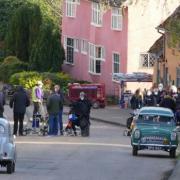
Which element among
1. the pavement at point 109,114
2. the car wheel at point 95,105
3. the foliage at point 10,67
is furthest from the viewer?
the foliage at point 10,67

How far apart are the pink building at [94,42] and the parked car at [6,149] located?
39.7m

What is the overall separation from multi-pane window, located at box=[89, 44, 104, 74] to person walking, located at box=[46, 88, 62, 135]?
3223cm

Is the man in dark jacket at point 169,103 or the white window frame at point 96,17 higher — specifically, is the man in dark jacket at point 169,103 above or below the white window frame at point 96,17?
below

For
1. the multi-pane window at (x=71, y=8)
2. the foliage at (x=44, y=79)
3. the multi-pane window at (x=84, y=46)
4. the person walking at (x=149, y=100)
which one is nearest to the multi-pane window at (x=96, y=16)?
the multi-pane window at (x=84, y=46)

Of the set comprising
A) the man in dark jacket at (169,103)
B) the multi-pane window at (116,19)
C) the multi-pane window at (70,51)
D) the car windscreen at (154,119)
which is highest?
the multi-pane window at (116,19)

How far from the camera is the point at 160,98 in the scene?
46312 millimetres

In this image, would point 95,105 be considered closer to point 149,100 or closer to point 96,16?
point 96,16

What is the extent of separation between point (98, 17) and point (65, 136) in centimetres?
3329

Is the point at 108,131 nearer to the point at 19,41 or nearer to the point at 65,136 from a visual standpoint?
the point at 65,136

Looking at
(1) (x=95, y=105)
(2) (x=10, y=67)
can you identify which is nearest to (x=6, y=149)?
(1) (x=95, y=105)

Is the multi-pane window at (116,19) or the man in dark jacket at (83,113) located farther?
the multi-pane window at (116,19)

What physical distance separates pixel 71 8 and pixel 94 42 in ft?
21.6

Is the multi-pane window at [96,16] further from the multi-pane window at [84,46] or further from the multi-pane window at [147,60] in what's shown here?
the multi-pane window at [147,60]

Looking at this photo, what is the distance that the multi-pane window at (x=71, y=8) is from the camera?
73694 millimetres
